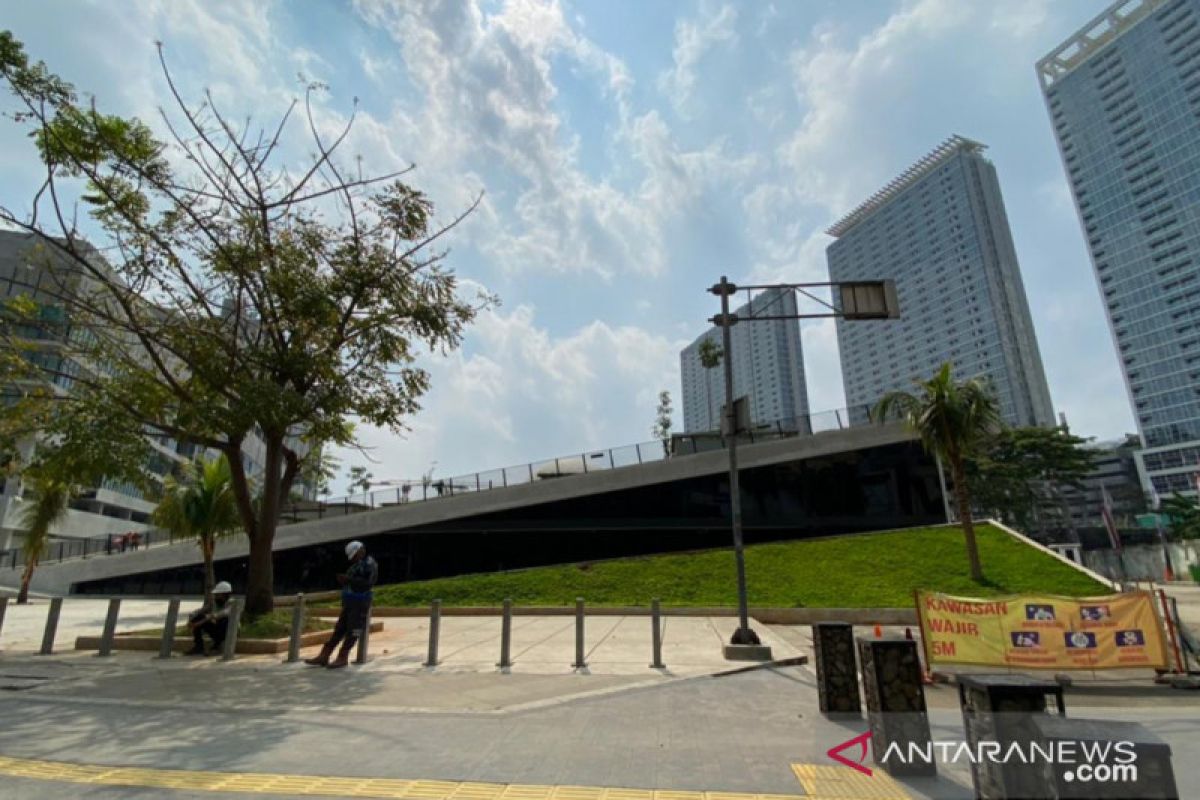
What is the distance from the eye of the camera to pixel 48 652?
10.3 m

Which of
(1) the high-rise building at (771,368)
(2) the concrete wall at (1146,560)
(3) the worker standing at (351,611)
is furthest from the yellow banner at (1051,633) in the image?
(1) the high-rise building at (771,368)

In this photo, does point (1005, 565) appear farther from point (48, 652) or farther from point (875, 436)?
point (48, 652)

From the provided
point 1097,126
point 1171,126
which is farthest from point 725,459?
point 1097,126

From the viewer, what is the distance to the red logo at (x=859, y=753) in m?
4.58

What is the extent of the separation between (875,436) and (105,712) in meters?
29.5

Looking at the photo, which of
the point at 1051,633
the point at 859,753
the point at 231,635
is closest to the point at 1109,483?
the point at 1051,633

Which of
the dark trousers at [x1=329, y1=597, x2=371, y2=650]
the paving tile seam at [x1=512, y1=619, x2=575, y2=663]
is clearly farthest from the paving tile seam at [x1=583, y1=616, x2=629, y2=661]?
the dark trousers at [x1=329, y1=597, x2=371, y2=650]

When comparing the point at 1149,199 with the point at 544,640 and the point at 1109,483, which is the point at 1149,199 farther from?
the point at 544,640

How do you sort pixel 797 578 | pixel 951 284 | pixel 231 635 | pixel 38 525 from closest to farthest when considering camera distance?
pixel 231 635
pixel 797 578
pixel 38 525
pixel 951 284

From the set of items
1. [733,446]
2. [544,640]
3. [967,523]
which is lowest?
[544,640]

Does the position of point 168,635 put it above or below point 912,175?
below

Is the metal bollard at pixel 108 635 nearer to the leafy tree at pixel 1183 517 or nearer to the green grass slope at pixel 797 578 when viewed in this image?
the green grass slope at pixel 797 578

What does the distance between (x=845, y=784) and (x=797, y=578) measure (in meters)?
15.9

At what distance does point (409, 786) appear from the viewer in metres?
4.14
